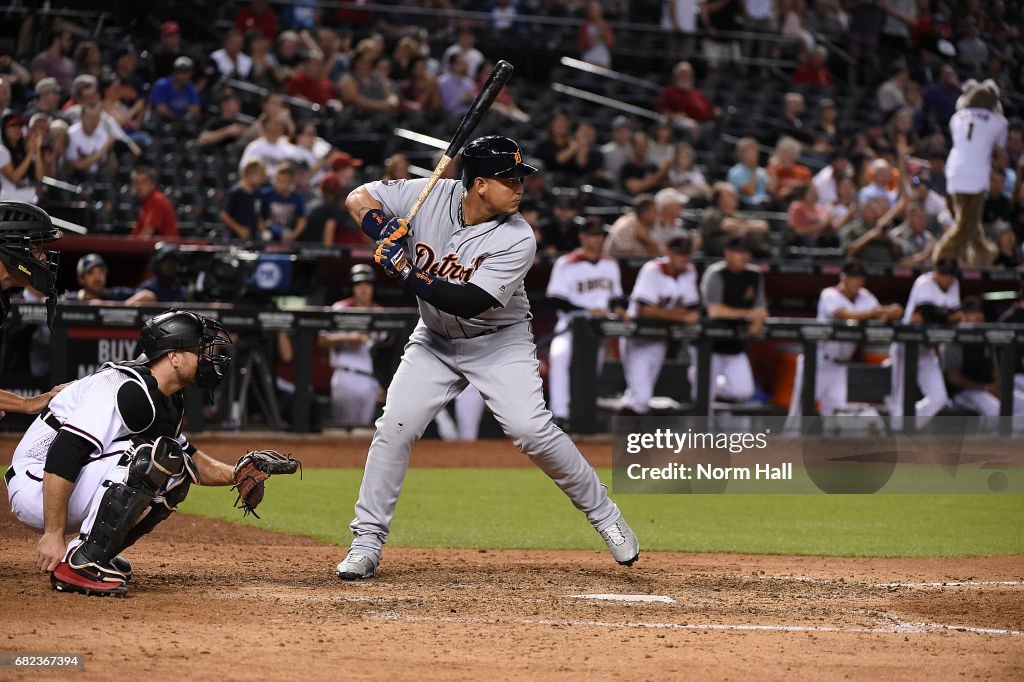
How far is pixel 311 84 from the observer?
14602 mm

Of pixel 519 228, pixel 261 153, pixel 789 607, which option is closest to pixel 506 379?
pixel 519 228

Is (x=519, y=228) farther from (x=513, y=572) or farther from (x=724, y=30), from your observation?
(x=724, y=30)

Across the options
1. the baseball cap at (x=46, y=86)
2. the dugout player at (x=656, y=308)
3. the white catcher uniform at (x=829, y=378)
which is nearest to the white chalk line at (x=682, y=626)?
the dugout player at (x=656, y=308)

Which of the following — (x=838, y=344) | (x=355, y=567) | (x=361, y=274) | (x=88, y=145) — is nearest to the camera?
(x=355, y=567)

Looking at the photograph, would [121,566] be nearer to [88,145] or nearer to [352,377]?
[352,377]

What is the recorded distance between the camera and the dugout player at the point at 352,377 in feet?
35.8

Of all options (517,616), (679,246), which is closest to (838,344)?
(679,246)

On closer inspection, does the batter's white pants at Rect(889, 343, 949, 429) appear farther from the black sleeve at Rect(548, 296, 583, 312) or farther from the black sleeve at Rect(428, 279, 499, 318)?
the black sleeve at Rect(428, 279, 499, 318)

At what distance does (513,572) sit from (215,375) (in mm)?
1601

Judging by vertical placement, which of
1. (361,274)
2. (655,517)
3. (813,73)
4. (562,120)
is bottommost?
(655,517)

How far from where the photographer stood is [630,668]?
405cm

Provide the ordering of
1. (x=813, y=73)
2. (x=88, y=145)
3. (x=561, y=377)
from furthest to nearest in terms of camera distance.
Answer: (x=813, y=73), (x=88, y=145), (x=561, y=377)

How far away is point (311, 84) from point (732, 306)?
5.50 m

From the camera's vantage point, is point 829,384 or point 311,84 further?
point 311,84
